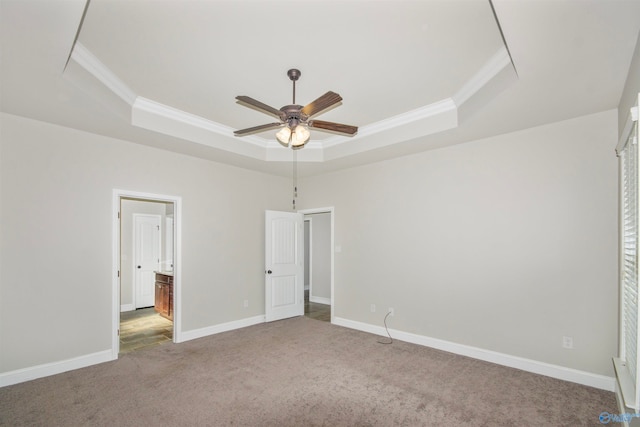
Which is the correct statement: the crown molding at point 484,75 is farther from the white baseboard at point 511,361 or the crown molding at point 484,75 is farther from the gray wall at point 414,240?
the white baseboard at point 511,361

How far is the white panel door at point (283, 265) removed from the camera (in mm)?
5617

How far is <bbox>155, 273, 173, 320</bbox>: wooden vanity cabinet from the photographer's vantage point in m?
5.67

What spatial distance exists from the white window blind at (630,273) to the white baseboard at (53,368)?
15.9 feet

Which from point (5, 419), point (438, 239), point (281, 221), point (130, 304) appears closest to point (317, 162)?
point (281, 221)

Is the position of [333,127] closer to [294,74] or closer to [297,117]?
[297,117]

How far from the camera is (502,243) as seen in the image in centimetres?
373

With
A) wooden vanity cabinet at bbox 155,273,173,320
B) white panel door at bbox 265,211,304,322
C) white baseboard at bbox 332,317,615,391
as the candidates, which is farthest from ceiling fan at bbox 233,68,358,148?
wooden vanity cabinet at bbox 155,273,173,320

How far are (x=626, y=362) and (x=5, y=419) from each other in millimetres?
5006

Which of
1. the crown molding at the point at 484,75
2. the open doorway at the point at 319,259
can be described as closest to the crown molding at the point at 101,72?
the crown molding at the point at 484,75

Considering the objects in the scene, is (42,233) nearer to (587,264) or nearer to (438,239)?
(438,239)

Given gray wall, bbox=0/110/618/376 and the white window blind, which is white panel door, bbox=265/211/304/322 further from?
the white window blind

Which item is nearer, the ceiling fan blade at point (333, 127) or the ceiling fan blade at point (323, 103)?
the ceiling fan blade at point (323, 103)

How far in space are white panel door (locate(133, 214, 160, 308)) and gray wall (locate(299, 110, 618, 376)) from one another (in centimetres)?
453

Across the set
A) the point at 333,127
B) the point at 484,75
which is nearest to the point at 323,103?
the point at 333,127
